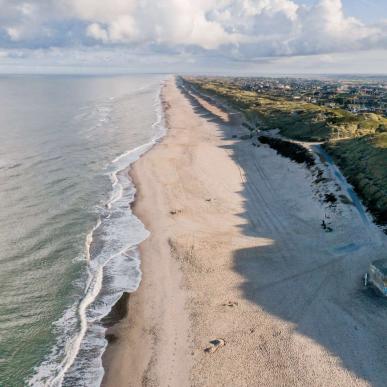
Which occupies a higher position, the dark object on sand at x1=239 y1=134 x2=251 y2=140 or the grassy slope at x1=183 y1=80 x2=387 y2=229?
the grassy slope at x1=183 y1=80 x2=387 y2=229

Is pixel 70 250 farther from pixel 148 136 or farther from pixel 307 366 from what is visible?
pixel 148 136

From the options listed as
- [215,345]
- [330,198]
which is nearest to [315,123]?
[330,198]

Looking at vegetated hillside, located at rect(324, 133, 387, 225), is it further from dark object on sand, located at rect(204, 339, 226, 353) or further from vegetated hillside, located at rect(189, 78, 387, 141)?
dark object on sand, located at rect(204, 339, 226, 353)

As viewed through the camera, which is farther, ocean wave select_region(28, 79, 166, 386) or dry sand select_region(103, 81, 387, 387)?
ocean wave select_region(28, 79, 166, 386)

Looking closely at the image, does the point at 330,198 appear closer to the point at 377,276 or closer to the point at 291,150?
the point at 377,276

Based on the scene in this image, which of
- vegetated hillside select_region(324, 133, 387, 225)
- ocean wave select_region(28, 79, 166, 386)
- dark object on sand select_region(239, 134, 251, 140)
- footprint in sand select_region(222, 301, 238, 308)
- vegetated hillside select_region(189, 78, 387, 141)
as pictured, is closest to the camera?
ocean wave select_region(28, 79, 166, 386)

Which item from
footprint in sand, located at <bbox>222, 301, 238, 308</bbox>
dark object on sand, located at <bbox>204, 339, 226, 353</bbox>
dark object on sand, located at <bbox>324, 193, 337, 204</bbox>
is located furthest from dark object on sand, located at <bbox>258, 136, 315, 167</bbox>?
dark object on sand, located at <bbox>204, 339, 226, 353</bbox>
